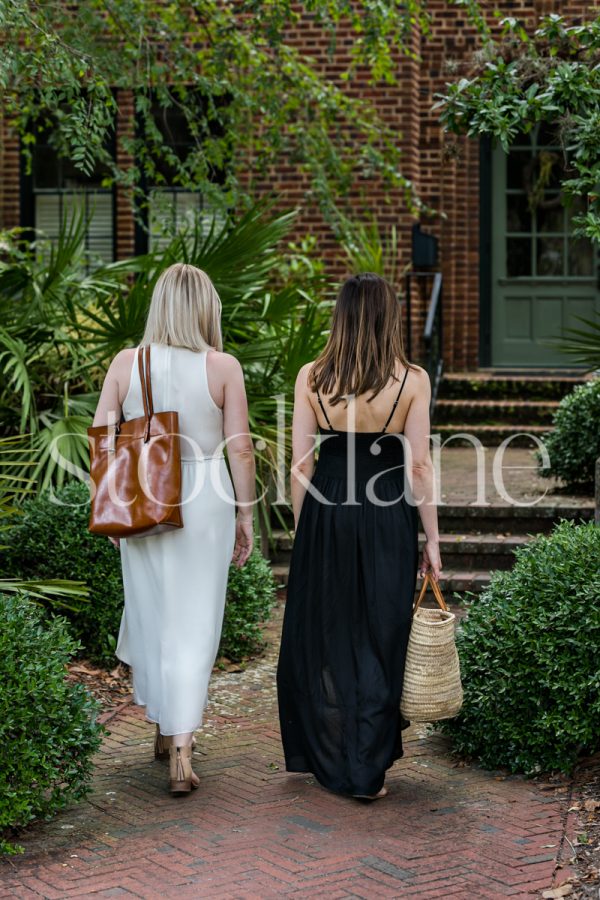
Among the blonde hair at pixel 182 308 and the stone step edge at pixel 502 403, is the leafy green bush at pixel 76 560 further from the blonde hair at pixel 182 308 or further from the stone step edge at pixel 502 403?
the stone step edge at pixel 502 403

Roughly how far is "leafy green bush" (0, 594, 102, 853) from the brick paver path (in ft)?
0.54

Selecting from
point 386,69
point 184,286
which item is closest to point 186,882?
point 184,286

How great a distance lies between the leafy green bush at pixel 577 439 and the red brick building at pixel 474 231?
13.3ft

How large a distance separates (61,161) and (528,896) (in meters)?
11.1

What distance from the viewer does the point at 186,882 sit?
370cm

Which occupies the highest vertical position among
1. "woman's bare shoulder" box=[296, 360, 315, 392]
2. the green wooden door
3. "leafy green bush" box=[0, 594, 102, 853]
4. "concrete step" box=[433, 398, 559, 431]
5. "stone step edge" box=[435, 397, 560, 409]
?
the green wooden door

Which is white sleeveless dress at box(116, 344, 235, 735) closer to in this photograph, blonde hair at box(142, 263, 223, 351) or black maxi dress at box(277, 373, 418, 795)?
blonde hair at box(142, 263, 223, 351)

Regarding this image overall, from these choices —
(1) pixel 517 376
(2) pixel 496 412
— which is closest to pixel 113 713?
(2) pixel 496 412

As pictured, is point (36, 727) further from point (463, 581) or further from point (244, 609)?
point (463, 581)

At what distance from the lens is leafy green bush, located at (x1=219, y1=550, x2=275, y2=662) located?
20.5ft

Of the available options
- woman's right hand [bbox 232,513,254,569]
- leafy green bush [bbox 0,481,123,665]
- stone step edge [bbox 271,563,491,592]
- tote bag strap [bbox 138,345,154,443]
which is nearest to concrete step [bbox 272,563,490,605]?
stone step edge [bbox 271,563,491,592]

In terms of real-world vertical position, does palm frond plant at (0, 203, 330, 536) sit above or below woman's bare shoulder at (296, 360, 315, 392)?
above

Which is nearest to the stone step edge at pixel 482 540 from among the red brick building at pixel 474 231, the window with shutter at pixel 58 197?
the red brick building at pixel 474 231

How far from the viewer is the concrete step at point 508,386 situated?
38.6ft
